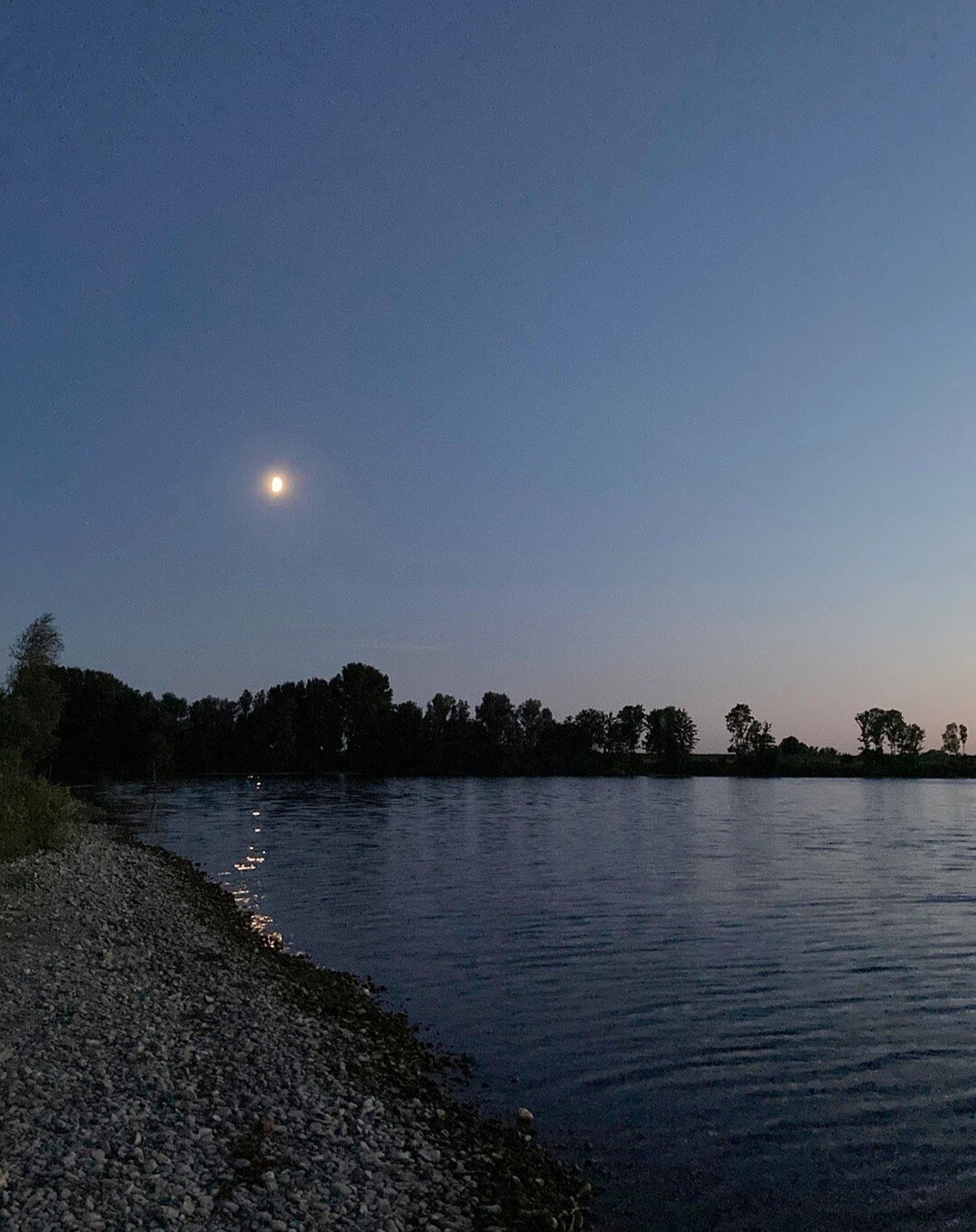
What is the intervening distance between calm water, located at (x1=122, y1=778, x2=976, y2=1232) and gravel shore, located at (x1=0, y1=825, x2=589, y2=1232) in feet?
6.47

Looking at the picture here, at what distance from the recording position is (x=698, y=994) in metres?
24.3

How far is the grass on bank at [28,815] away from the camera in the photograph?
129ft

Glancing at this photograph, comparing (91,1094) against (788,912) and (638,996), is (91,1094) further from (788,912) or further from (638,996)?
(788,912)

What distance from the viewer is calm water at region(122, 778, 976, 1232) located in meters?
14.2

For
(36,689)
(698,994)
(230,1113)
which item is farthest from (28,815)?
(36,689)

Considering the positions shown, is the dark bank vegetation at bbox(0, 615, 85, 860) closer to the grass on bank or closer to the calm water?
the grass on bank

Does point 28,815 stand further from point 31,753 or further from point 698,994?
point 31,753

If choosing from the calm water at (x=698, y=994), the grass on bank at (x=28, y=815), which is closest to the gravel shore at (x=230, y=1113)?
the calm water at (x=698, y=994)

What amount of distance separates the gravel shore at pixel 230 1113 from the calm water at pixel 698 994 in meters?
1.97

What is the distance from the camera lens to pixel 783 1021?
72.1 feet

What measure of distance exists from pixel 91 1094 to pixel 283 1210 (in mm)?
4743

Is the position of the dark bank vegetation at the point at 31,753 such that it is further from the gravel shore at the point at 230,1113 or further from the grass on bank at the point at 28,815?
the gravel shore at the point at 230,1113

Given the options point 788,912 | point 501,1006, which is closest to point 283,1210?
point 501,1006

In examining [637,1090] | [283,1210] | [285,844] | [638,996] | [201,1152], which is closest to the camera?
[283,1210]
